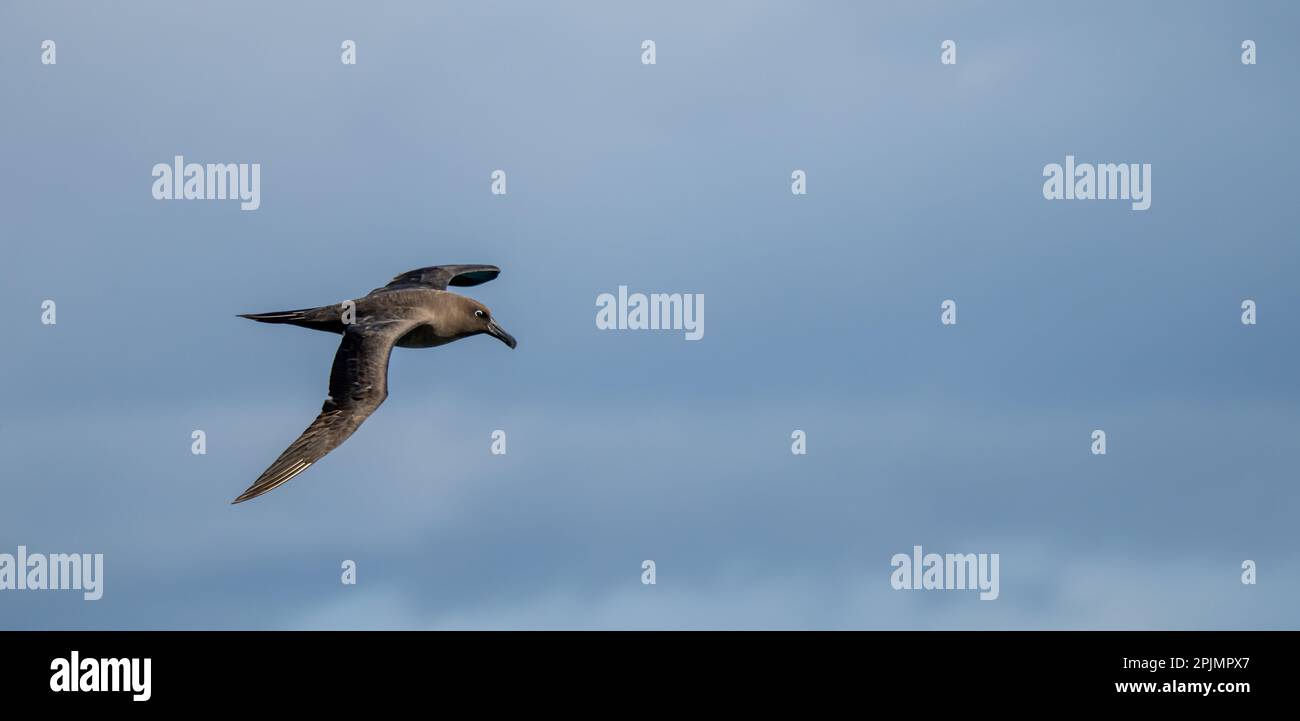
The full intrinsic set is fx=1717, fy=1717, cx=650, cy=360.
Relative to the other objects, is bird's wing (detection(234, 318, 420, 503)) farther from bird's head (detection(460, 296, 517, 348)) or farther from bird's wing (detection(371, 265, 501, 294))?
bird's wing (detection(371, 265, 501, 294))

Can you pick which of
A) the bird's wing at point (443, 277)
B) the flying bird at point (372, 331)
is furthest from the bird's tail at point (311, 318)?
the bird's wing at point (443, 277)

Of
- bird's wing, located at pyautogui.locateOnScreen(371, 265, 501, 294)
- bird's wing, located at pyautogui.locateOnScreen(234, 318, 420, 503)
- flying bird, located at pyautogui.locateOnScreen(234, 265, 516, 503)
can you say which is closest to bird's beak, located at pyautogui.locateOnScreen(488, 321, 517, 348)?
flying bird, located at pyautogui.locateOnScreen(234, 265, 516, 503)

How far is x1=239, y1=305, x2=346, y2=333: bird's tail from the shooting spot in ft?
84.2

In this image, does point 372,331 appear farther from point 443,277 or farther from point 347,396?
point 443,277

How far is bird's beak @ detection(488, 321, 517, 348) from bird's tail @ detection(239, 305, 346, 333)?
304cm

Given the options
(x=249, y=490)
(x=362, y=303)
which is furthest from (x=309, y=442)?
(x=362, y=303)

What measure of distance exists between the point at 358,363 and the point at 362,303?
2.33 metres

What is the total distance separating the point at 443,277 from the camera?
2981cm

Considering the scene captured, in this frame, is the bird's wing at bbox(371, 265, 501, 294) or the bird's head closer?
the bird's head

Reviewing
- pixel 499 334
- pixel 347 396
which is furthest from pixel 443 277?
pixel 347 396

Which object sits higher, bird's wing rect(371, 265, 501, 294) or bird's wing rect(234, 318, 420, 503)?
bird's wing rect(371, 265, 501, 294)

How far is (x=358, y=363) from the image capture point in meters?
23.9
